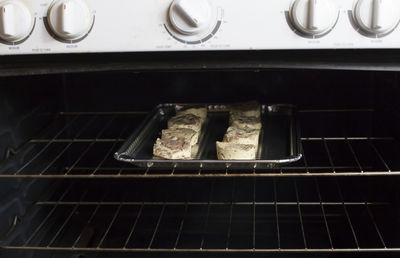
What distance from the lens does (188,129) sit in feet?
5.11

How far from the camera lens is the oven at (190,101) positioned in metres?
1.15

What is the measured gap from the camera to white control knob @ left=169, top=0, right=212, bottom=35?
1113 millimetres

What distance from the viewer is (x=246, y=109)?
5.40 feet

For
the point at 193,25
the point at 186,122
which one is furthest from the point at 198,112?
the point at 193,25

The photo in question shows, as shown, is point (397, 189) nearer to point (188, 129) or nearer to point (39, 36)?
point (188, 129)

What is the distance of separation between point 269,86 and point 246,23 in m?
0.64

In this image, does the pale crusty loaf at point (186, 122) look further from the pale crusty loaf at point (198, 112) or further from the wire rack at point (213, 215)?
the wire rack at point (213, 215)

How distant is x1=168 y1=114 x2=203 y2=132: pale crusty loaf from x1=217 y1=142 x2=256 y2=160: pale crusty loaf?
180 millimetres

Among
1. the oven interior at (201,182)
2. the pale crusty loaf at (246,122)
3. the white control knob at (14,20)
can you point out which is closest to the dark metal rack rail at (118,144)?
A: the oven interior at (201,182)

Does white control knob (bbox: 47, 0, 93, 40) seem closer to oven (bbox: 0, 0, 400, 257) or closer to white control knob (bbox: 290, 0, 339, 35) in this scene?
oven (bbox: 0, 0, 400, 257)

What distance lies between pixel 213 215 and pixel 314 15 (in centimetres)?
94

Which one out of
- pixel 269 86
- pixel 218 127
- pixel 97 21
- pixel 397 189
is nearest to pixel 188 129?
pixel 218 127

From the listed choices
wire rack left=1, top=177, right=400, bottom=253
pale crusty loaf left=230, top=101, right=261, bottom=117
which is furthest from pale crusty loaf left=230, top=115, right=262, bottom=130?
wire rack left=1, top=177, right=400, bottom=253

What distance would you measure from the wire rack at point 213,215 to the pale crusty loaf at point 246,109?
0.30m
